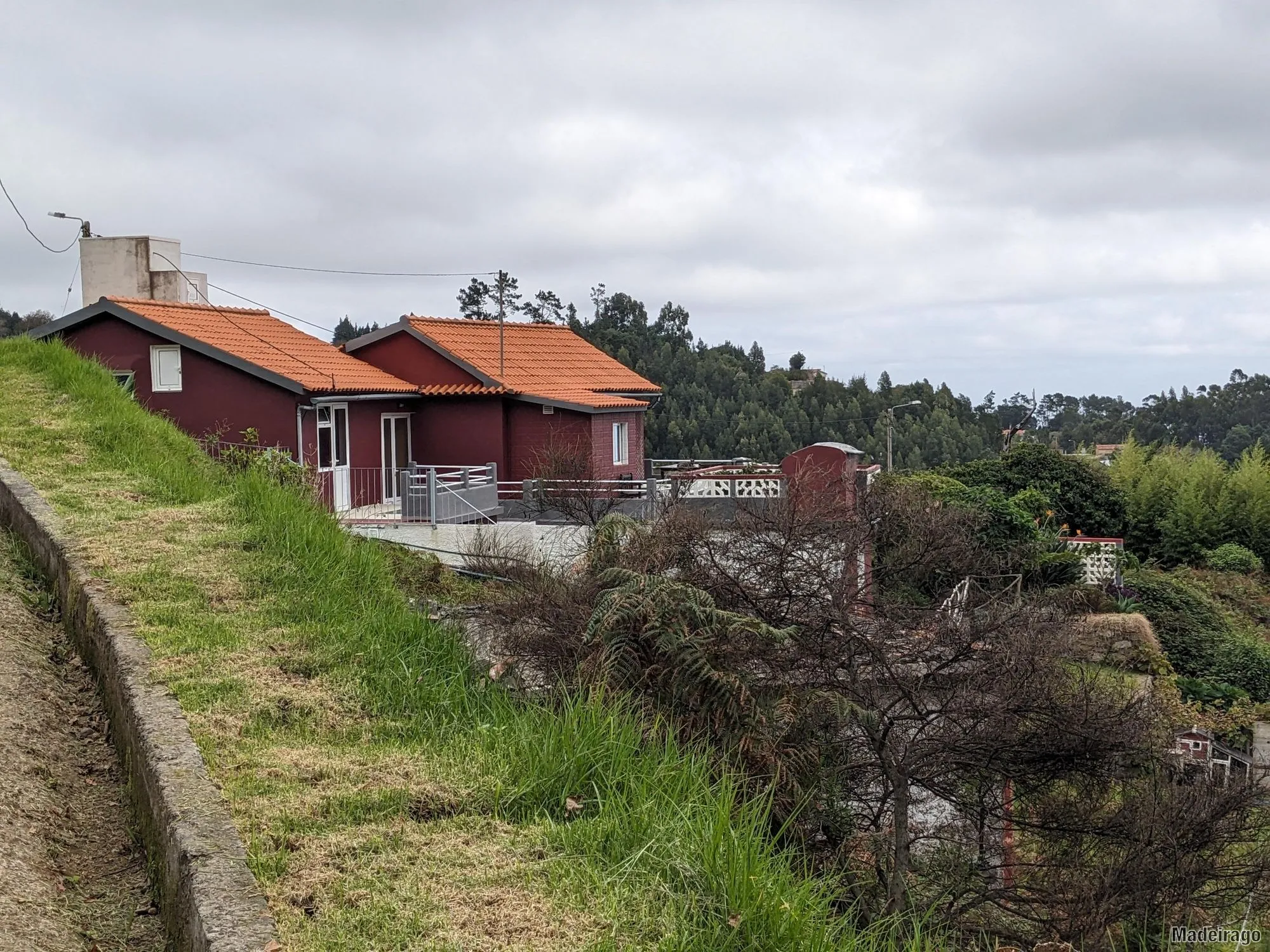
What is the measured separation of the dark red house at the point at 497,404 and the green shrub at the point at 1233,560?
52.8ft

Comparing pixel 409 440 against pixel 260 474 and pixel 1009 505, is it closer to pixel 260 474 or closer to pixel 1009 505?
pixel 1009 505

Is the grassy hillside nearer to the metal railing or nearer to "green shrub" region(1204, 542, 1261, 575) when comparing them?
the metal railing

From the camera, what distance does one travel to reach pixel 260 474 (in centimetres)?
991

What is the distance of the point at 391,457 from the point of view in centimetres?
2792

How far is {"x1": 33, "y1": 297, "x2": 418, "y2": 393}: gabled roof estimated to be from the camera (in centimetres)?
2389

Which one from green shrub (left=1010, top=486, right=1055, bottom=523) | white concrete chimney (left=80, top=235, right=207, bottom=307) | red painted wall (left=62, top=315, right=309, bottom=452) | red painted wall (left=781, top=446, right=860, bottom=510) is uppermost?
white concrete chimney (left=80, top=235, right=207, bottom=307)

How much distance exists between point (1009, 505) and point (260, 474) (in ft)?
66.8

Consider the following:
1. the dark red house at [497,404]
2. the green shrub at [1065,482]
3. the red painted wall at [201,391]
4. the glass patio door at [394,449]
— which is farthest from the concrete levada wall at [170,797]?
the green shrub at [1065,482]

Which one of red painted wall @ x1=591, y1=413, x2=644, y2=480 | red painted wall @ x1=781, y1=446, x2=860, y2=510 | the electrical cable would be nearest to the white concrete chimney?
the electrical cable

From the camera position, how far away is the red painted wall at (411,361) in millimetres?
30000

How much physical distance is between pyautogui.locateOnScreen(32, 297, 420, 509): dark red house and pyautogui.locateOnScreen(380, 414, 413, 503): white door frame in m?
0.27

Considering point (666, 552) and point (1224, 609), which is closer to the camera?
point (666, 552)

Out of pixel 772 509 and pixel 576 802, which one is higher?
pixel 772 509

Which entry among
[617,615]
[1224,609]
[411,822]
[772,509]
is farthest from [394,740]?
[1224,609]
